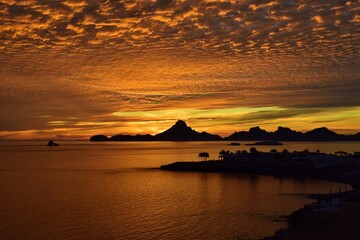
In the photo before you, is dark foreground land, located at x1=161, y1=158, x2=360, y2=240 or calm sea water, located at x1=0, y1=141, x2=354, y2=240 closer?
dark foreground land, located at x1=161, y1=158, x2=360, y2=240

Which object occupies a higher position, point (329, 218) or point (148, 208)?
point (329, 218)

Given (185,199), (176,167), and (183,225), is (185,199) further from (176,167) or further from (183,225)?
(176,167)

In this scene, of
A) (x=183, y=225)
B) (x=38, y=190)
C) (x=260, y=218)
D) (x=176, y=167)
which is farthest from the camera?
(x=176, y=167)

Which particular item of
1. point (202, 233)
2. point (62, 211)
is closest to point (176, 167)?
point (62, 211)

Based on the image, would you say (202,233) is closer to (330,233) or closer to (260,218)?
(260,218)

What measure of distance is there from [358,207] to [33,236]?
3519cm

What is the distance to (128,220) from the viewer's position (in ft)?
167

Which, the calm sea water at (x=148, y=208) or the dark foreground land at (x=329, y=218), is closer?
the dark foreground land at (x=329, y=218)

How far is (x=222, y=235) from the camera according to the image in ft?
141

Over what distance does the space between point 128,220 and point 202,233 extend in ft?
37.4

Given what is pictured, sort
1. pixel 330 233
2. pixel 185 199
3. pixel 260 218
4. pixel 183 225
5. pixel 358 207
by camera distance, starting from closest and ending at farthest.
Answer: pixel 330 233 → pixel 358 207 → pixel 183 225 → pixel 260 218 → pixel 185 199

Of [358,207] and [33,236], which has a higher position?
[358,207]

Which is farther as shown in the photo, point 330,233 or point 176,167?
point 176,167

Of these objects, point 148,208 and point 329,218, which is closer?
point 329,218
